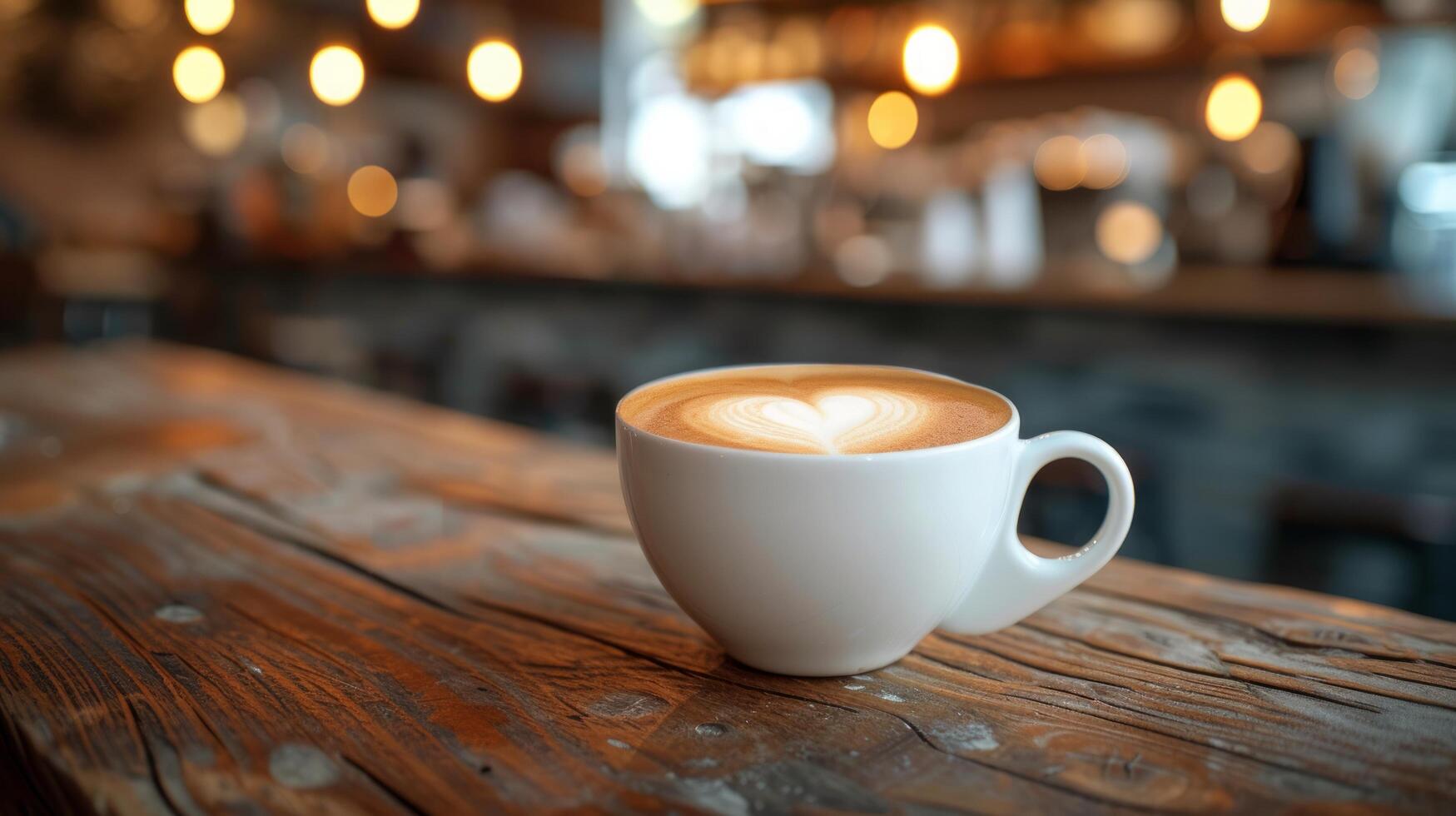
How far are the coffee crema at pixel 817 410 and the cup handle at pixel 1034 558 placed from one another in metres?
0.04

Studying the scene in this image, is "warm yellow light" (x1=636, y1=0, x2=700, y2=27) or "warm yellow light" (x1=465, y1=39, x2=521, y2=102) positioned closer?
"warm yellow light" (x1=465, y1=39, x2=521, y2=102)

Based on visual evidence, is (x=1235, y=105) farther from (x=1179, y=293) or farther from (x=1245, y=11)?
(x=1179, y=293)

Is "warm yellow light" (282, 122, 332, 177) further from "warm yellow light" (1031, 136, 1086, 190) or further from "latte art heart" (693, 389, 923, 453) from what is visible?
"latte art heart" (693, 389, 923, 453)

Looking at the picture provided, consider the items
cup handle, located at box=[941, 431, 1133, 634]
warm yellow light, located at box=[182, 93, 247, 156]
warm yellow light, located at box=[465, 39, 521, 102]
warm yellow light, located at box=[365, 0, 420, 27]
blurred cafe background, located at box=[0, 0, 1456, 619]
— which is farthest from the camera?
warm yellow light, located at box=[182, 93, 247, 156]

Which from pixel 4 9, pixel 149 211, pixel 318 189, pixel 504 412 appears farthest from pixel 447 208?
pixel 504 412

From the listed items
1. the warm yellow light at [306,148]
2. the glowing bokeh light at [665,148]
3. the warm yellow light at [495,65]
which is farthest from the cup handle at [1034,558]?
the warm yellow light at [306,148]

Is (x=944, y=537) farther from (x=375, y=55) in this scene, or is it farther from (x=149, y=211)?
(x=149, y=211)

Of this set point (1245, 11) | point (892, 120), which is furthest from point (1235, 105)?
point (892, 120)

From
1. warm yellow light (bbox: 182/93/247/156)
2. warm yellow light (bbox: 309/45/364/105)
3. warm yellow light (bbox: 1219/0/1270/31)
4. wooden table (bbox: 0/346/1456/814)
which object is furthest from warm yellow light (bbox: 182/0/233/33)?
warm yellow light (bbox: 182/93/247/156)

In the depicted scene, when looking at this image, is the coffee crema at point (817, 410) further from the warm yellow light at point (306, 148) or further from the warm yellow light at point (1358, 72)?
the warm yellow light at point (306, 148)

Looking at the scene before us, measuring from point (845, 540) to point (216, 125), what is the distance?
7.61 metres

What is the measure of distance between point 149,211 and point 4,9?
4.53 feet

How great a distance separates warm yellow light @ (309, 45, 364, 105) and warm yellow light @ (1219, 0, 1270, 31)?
114 inches

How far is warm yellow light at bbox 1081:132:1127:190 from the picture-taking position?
15.2 ft
